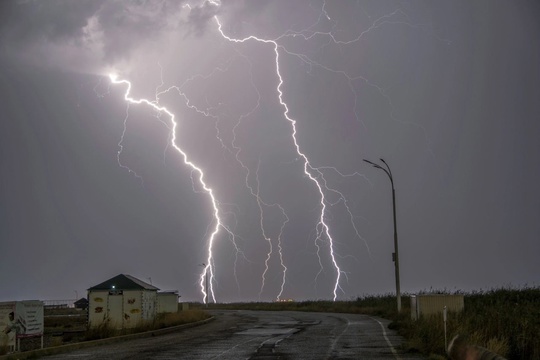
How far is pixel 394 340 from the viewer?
2164cm

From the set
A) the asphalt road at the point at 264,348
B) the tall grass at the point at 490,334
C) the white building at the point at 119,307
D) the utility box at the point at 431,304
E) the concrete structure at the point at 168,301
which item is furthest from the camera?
the concrete structure at the point at 168,301

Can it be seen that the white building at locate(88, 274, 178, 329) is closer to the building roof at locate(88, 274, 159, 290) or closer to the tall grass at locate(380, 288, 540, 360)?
the building roof at locate(88, 274, 159, 290)

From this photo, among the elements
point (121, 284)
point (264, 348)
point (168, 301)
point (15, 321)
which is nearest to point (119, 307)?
point (121, 284)

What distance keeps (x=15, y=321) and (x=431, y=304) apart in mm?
15674

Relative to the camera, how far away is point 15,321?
62.6 ft

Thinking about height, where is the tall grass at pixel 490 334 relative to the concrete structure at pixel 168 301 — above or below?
above

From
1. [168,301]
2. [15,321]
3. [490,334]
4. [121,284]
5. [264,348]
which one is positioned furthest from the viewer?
[168,301]

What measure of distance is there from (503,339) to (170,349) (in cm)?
940

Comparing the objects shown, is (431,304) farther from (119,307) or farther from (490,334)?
(119,307)

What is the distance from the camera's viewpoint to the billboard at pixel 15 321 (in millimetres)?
18875

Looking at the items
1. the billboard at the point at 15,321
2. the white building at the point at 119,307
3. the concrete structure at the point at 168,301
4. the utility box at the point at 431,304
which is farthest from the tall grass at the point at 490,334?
the concrete structure at the point at 168,301

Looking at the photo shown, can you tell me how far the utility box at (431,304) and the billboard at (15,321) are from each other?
1411 centimetres

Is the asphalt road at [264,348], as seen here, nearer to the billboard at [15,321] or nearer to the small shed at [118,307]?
the billboard at [15,321]

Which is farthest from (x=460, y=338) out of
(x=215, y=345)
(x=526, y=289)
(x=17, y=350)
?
(x=526, y=289)
